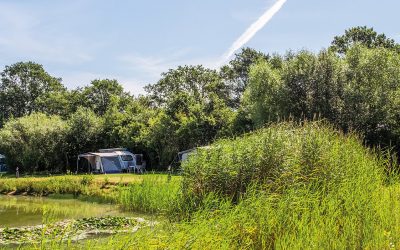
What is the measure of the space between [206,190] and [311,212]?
11.9ft

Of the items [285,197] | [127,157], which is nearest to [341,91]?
[285,197]

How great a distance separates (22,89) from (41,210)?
54626 millimetres

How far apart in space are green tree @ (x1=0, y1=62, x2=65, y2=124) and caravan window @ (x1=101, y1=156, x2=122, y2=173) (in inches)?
1372

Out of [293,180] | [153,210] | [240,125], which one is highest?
[240,125]

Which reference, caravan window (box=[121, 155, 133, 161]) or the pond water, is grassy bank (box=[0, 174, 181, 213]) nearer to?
the pond water

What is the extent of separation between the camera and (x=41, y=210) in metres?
17.9

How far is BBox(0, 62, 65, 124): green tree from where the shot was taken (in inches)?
2623

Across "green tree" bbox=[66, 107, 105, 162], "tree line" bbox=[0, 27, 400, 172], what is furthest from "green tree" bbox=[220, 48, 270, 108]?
"green tree" bbox=[66, 107, 105, 162]

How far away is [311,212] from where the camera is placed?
6930 mm

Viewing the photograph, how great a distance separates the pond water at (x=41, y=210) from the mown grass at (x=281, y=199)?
6.13 meters

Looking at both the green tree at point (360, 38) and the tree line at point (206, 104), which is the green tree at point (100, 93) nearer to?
the tree line at point (206, 104)

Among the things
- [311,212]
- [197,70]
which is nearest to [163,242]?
[311,212]

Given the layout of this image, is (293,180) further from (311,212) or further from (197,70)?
(197,70)

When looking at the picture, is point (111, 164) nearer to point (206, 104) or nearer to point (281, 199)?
point (206, 104)
